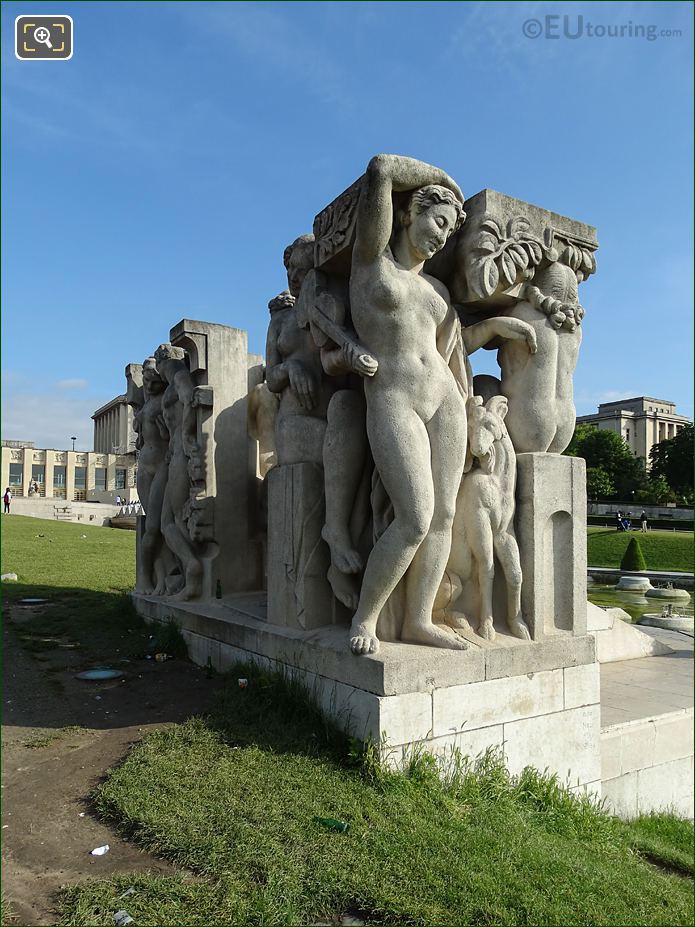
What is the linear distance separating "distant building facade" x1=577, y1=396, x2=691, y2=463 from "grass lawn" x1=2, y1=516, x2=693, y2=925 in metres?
78.0

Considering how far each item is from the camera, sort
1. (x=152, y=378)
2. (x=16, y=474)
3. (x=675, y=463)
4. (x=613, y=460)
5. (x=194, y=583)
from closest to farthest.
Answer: (x=194, y=583) < (x=152, y=378) < (x=675, y=463) < (x=613, y=460) < (x=16, y=474)

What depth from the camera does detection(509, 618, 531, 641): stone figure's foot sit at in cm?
483

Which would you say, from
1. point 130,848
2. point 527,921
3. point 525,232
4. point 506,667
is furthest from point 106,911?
point 525,232

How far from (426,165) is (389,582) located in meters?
2.76

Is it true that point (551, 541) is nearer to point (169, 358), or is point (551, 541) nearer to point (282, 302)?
point (282, 302)

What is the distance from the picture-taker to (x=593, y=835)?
418 centimetres

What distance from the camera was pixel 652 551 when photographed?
89.3 ft

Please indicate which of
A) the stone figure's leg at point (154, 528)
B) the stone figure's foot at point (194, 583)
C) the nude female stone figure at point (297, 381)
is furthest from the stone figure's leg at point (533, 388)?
the stone figure's leg at point (154, 528)

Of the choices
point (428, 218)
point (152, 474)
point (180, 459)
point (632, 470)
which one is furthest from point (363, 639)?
point (632, 470)

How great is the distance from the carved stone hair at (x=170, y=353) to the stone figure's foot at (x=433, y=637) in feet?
16.3

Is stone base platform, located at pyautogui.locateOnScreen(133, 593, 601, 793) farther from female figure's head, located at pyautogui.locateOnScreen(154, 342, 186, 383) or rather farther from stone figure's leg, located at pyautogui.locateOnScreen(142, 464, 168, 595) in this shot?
female figure's head, located at pyautogui.locateOnScreen(154, 342, 186, 383)

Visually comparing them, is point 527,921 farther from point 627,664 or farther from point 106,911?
point 627,664

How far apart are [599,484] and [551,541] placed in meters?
51.3

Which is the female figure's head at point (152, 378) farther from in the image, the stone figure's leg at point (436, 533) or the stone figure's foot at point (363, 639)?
the stone figure's foot at point (363, 639)
